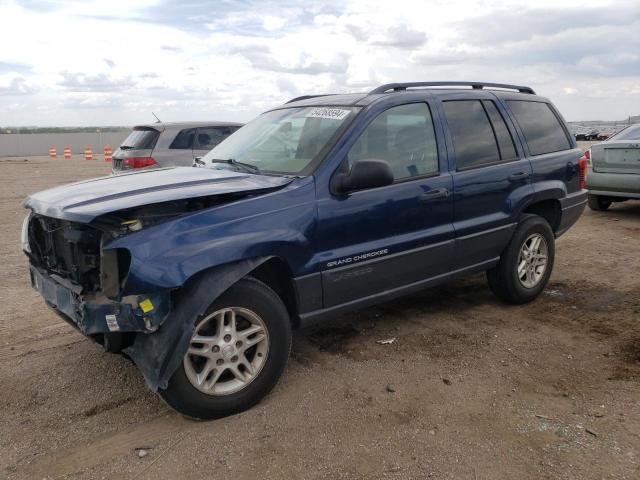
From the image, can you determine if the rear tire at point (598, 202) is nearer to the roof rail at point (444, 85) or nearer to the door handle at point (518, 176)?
the roof rail at point (444, 85)

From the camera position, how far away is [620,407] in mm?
3303

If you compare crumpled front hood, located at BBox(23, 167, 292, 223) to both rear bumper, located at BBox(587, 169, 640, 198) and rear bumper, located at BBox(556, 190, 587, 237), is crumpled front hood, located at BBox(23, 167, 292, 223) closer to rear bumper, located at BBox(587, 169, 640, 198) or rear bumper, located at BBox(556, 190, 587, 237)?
rear bumper, located at BBox(556, 190, 587, 237)

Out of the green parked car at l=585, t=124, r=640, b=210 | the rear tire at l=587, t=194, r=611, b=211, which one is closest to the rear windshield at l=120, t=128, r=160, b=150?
the green parked car at l=585, t=124, r=640, b=210

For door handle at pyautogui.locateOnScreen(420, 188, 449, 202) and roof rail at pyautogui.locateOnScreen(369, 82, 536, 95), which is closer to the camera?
door handle at pyautogui.locateOnScreen(420, 188, 449, 202)

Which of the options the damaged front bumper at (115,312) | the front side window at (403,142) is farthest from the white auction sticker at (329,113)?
the damaged front bumper at (115,312)

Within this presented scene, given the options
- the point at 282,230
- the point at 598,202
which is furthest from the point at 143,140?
the point at 598,202

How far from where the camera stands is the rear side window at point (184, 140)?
9461 mm

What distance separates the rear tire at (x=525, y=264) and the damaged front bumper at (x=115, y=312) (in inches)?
122

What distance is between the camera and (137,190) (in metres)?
3.33

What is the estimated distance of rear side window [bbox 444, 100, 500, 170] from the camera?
4.42 m

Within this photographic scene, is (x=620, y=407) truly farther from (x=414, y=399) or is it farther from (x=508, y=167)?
(x=508, y=167)

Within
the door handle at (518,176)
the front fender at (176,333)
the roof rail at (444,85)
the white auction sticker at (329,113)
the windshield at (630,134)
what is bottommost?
the front fender at (176,333)

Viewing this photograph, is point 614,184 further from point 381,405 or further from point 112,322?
point 112,322

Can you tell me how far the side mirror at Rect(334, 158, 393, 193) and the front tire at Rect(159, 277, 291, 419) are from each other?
82 centimetres
